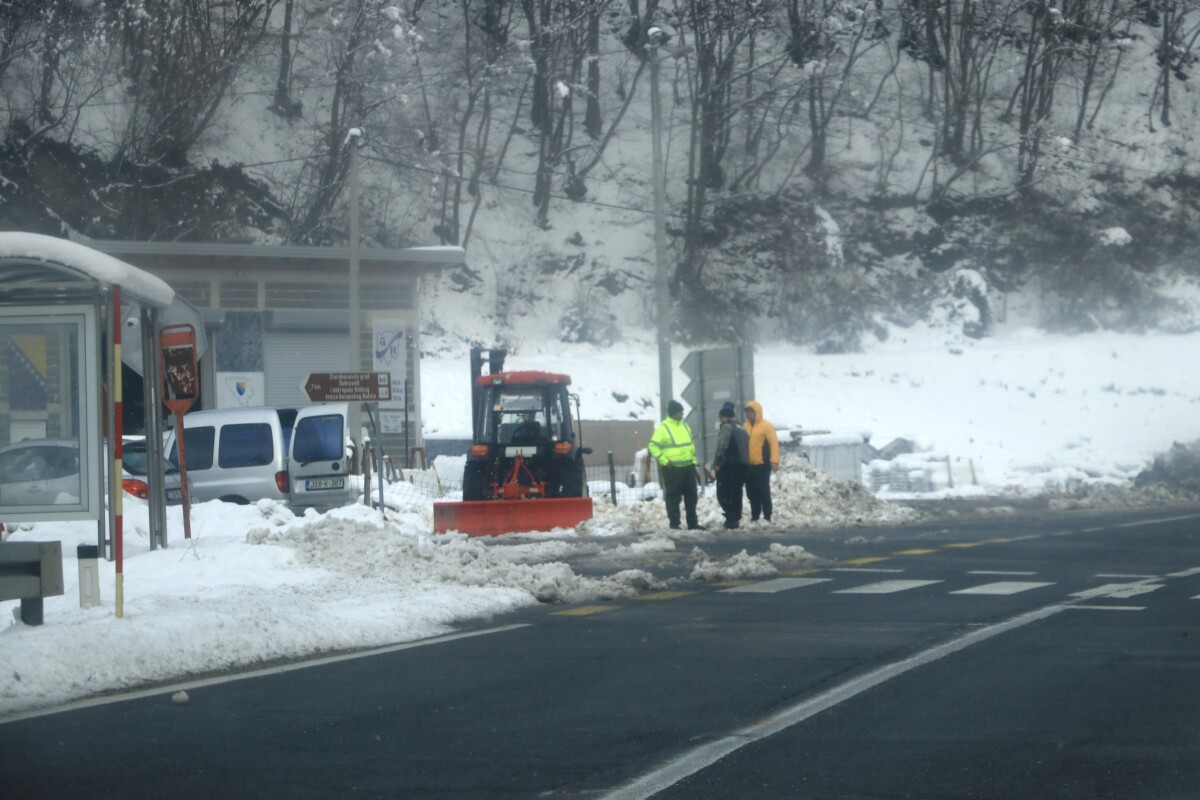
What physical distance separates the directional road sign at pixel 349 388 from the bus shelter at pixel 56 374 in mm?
6234

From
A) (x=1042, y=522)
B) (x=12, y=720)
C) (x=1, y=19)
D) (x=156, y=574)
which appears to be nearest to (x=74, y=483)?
(x=156, y=574)

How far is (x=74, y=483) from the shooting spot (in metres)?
11.8

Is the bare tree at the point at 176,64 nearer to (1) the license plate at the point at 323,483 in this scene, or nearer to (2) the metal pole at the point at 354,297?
(2) the metal pole at the point at 354,297

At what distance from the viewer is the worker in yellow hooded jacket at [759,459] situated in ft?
66.4

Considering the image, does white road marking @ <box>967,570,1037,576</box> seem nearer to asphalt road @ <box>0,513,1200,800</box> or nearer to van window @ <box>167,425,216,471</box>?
asphalt road @ <box>0,513,1200,800</box>

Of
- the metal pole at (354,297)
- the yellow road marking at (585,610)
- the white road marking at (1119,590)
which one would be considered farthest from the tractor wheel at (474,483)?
the white road marking at (1119,590)

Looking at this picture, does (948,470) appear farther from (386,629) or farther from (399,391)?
(386,629)

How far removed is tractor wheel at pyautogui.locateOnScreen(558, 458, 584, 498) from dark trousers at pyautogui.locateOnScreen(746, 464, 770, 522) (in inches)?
94.9

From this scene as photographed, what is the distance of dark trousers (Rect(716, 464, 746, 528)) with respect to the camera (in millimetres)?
20000

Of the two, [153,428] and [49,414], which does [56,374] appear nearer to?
[49,414]

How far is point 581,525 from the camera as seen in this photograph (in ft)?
64.8

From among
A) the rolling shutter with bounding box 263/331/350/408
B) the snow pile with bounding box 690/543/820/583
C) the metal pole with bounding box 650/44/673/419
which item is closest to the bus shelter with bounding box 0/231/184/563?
the snow pile with bounding box 690/543/820/583

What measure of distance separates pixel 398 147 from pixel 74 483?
42073mm

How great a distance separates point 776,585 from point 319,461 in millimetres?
10542
